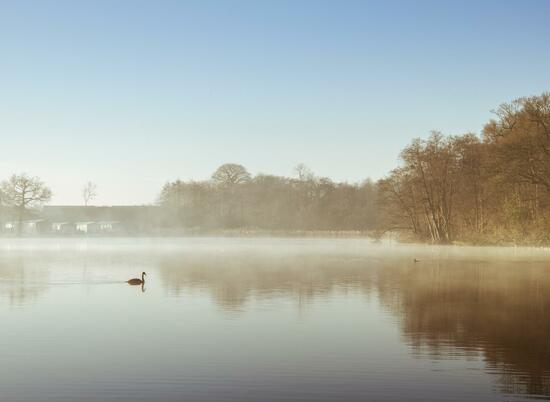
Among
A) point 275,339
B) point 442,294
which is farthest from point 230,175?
point 275,339

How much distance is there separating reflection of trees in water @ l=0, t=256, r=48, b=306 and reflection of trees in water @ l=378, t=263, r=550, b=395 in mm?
14188

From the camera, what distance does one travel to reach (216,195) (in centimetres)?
13700

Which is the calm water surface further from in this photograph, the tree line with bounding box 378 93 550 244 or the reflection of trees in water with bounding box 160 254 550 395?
the tree line with bounding box 378 93 550 244

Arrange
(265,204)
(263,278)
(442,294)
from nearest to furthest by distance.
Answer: (442,294), (263,278), (265,204)

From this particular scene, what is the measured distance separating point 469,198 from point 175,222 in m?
72.7

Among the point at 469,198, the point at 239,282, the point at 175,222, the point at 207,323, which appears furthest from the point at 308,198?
the point at 207,323

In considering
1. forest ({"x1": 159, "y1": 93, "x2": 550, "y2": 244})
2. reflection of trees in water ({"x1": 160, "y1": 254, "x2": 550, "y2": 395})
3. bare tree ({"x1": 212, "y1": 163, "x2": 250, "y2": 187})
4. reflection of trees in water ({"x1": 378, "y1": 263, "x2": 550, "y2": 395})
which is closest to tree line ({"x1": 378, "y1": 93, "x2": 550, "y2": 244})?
forest ({"x1": 159, "y1": 93, "x2": 550, "y2": 244})

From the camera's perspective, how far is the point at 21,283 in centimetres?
3206

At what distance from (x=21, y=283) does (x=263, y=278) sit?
1198 centimetres

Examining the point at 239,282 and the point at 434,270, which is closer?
the point at 239,282

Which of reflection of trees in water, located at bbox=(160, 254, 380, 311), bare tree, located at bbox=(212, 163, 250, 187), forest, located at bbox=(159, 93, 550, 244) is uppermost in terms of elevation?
bare tree, located at bbox=(212, 163, 250, 187)

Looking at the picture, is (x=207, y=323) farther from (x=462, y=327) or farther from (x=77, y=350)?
(x=462, y=327)

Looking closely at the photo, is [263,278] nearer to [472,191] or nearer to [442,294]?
[442,294]

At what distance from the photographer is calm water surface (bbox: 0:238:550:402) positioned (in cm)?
1211
